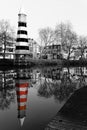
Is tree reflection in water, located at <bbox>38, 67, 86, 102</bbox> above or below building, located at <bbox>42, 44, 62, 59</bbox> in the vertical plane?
below

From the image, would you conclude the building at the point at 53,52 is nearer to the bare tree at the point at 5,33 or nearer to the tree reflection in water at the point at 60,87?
the bare tree at the point at 5,33

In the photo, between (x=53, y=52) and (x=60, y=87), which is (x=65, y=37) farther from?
(x=60, y=87)

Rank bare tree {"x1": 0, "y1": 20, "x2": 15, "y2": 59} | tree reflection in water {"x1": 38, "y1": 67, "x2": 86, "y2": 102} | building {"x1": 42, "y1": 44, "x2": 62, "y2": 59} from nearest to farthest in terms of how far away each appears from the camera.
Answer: tree reflection in water {"x1": 38, "y1": 67, "x2": 86, "y2": 102}
bare tree {"x1": 0, "y1": 20, "x2": 15, "y2": 59}
building {"x1": 42, "y1": 44, "x2": 62, "y2": 59}

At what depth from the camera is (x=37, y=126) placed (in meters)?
8.70

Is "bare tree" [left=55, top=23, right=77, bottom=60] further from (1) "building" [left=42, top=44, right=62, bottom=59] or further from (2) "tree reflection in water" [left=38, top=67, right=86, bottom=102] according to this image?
(2) "tree reflection in water" [left=38, top=67, right=86, bottom=102]

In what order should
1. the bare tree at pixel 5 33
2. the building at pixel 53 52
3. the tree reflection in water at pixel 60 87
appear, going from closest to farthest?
the tree reflection in water at pixel 60 87 → the bare tree at pixel 5 33 → the building at pixel 53 52

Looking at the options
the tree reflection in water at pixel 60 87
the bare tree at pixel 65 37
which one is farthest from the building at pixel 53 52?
the tree reflection in water at pixel 60 87

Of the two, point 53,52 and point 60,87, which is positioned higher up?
point 53,52

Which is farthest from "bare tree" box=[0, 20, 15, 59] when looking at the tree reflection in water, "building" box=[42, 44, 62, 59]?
the tree reflection in water

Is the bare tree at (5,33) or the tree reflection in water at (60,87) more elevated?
the bare tree at (5,33)

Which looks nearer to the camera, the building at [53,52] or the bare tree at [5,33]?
the bare tree at [5,33]

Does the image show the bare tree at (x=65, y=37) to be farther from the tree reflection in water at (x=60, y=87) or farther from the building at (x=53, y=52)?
the tree reflection in water at (x=60, y=87)

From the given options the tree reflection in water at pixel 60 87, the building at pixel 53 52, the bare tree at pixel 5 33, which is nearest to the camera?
the tree reflection in water at pixel 60 87

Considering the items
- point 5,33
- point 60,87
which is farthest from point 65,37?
point 60,87
